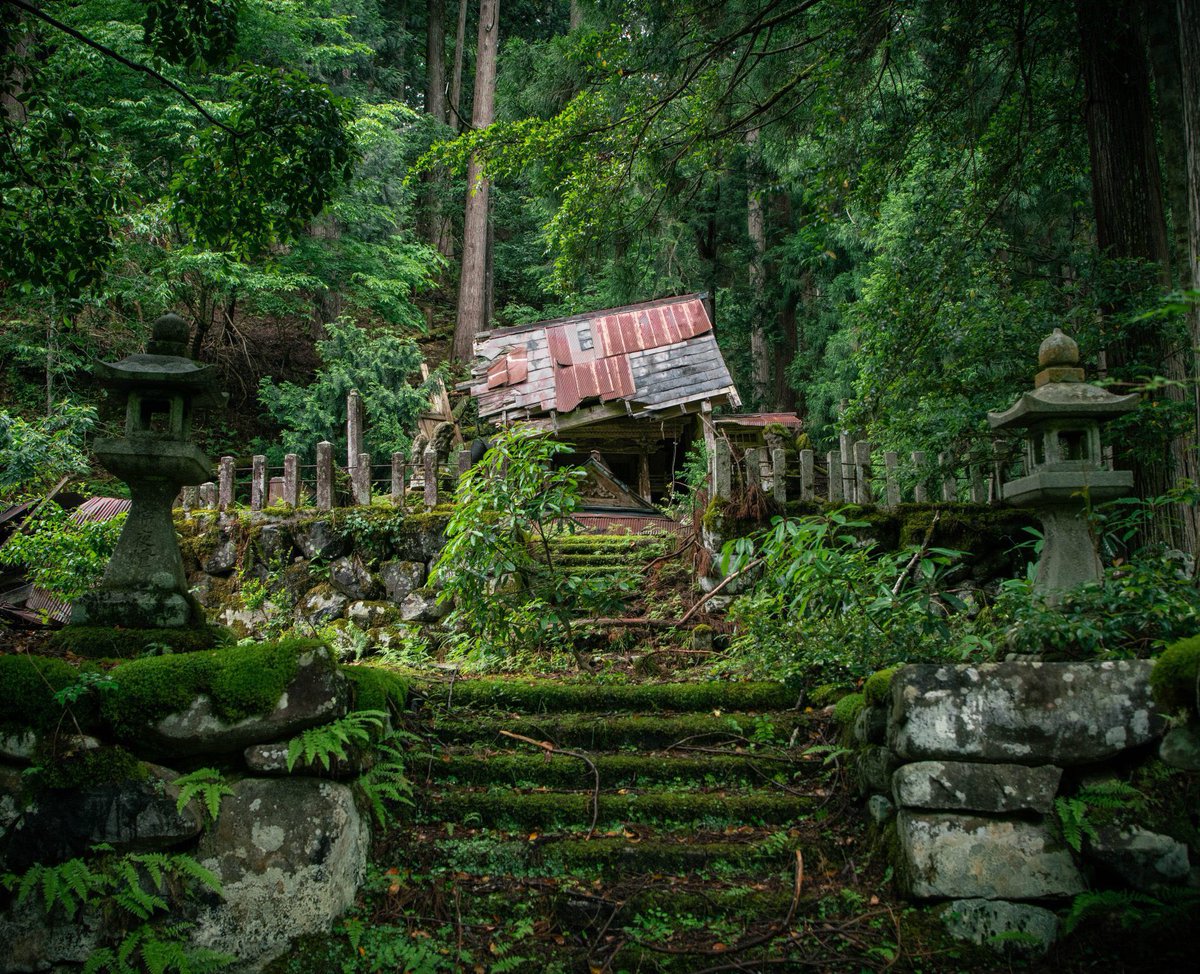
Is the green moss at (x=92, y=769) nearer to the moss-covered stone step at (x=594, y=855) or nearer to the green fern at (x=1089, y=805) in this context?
the moss-covered stone step at (x=594, y=855)

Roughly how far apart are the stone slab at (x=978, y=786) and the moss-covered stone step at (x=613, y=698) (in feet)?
5.59

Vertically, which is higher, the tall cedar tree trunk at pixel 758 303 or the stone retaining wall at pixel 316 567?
the tall cedar tree trunk at pixel 758 303

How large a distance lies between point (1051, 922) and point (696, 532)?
5.24 metres

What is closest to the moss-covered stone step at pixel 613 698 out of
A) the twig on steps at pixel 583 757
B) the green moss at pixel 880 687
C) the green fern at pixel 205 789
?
the twig on steps at pixel 583 757

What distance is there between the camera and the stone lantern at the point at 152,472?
13.6 feet

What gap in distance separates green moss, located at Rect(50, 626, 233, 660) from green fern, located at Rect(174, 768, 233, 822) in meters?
0.79

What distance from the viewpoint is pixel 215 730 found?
11.2 feet

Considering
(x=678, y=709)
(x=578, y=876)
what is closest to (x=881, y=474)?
(x=678, y=709)

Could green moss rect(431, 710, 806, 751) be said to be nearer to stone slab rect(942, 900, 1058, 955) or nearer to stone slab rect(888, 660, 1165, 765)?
stone slab rect(888, 660, 1165, 765)

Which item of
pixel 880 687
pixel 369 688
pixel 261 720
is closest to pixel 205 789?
pixel 261 720

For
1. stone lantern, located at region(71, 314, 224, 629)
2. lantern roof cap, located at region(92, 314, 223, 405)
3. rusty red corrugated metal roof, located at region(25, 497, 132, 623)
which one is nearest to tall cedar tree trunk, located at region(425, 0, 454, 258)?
rusty red corrugated metal roof, located at region(25, 497, 132, 623)

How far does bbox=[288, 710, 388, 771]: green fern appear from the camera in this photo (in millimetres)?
3400

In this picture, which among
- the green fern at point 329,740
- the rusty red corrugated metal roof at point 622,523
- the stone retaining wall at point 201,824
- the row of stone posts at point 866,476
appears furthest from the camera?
the rusty red corrugated metal roof at point 622,523

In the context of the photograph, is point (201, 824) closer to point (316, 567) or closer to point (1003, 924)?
point (1003, 924)
